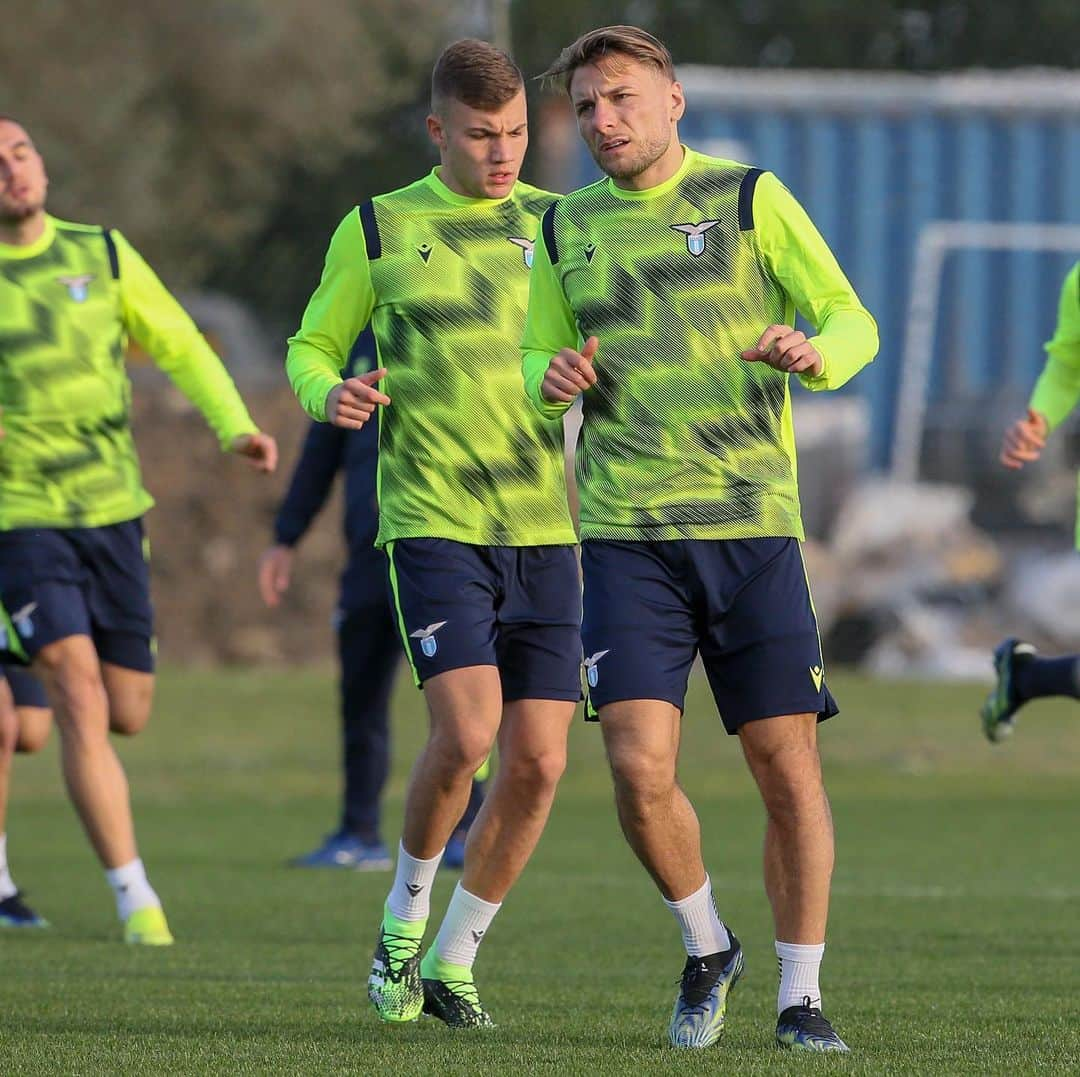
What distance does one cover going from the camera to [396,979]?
19.1 ft

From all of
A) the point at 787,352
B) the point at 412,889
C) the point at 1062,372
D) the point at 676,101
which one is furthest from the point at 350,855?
the point at 787,352

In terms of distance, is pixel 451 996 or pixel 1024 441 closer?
pixel 451 996

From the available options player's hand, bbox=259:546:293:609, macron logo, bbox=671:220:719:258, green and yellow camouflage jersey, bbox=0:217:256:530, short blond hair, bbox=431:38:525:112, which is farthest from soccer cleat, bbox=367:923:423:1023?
player's hand, bbox=259:546:293:609

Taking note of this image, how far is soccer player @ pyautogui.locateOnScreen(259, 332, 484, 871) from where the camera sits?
980 cm

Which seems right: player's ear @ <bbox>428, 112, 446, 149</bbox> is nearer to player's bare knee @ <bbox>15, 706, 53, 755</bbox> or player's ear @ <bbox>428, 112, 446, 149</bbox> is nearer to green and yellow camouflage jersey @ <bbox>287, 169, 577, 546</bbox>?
green and yellow camouflage jersey @ <bbox>287, 169, 577, 546</bbox>

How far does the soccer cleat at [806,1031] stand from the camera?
5.19 m

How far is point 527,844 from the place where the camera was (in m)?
5.96

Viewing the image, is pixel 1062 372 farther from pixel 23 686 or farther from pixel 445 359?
pixel 23 686

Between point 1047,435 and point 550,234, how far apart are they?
292 cm

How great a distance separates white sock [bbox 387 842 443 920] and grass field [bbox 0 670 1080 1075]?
28 cm

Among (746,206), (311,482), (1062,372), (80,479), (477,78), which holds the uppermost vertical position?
(477,78)

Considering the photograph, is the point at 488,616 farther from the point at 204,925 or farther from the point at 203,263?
the point at 203,263

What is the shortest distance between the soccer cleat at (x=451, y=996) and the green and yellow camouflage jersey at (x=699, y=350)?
120 cm

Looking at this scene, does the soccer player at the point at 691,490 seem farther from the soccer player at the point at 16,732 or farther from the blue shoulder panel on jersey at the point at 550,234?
the soccer player at the point at 16,732
